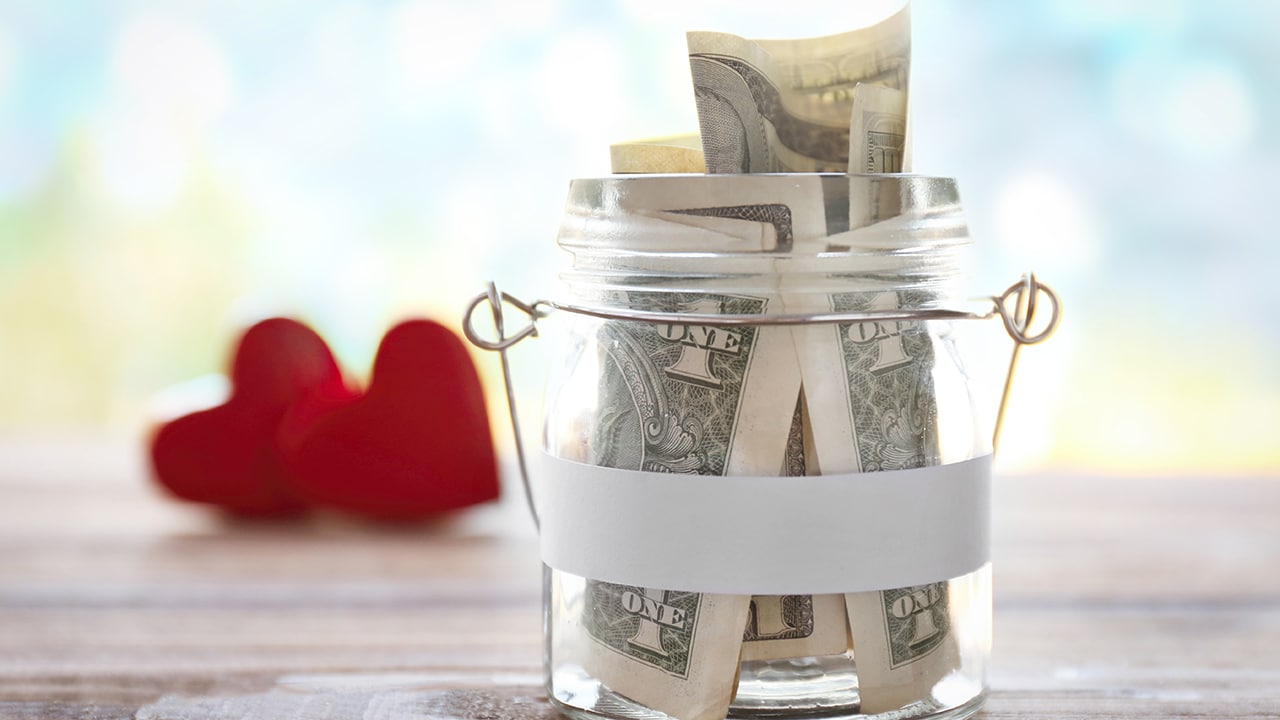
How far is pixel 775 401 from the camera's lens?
1.76 ft

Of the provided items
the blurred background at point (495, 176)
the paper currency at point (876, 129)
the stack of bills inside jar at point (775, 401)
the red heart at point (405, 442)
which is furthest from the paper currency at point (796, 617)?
the blurred background at point (495, 176)

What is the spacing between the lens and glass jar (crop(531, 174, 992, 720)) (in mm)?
532

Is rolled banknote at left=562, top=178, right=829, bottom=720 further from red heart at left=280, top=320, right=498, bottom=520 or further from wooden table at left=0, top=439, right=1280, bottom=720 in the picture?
red heart at left=280, top=320, right=498, bottom=520

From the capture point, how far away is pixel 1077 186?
2160 mm

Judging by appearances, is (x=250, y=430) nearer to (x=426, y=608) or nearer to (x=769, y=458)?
(x=426, y=608)

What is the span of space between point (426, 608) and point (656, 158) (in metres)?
0.38

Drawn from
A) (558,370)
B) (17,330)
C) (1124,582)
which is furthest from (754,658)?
(17,330)

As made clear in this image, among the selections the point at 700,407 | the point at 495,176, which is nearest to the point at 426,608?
the point at 700,407

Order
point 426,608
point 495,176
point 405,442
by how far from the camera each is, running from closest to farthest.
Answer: point 426,608, point 405,442, point 495,176

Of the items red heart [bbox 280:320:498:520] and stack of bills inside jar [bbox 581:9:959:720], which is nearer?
stack of bills inside jar [bbox 581:9:959:720]

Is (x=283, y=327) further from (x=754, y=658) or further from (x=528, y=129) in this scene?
(x=528, y=129)

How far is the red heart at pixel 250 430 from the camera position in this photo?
1.10m

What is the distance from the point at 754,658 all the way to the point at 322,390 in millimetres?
697

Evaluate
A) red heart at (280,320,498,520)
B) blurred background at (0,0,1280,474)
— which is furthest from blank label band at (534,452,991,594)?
blurred background at (0,0,1280,474)
